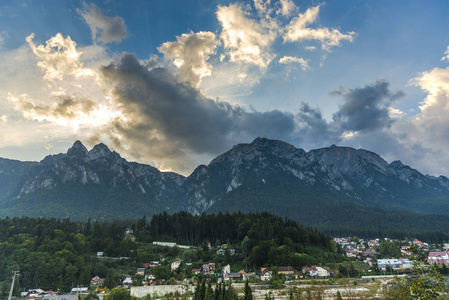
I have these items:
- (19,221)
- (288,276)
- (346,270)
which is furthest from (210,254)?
(19,221)

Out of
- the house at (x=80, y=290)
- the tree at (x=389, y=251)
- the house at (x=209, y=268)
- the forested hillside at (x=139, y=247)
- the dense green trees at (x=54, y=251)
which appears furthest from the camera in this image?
the tree at (x=389, y=251)

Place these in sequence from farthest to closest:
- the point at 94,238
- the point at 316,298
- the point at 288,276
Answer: the point at 94,238 → the point at 288,276 → the point at 316,298

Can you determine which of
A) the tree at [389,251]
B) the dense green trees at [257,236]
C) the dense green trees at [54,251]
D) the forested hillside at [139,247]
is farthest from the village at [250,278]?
the tree at [389,251]

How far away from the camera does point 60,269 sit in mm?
88375

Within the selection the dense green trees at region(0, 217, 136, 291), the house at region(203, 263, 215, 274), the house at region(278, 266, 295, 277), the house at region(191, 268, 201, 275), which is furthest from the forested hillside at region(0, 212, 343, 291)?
the house at region(203, 263, 215, 274)

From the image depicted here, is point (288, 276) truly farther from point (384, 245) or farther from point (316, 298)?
point (384, 245)

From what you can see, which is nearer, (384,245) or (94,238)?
(94,238)

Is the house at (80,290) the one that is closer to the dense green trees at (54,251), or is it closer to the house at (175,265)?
the dense green trees at (54,251)

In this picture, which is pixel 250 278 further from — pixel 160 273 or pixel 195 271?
pixel 160 273

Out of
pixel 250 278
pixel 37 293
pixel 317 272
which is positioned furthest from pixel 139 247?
pixel 317 272

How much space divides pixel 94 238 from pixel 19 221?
3578cm

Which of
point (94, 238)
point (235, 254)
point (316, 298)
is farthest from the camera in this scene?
point (94, 238)

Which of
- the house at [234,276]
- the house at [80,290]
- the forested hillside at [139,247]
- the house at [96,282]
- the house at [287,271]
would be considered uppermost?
the forested hillside at [139,247]

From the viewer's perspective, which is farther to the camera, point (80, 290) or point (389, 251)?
point (389, 251)
